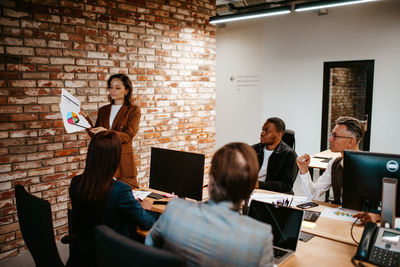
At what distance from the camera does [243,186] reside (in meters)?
1.26

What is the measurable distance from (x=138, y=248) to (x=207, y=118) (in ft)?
12.4

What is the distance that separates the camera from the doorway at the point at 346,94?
5824 millimetres

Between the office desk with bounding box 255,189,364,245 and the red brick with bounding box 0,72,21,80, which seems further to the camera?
→ the red brick with bounding box 0,72,21,80

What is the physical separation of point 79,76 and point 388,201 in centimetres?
300

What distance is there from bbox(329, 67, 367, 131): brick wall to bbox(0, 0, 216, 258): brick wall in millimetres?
3492

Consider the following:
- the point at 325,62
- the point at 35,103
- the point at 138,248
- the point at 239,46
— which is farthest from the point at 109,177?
the point at 239,46

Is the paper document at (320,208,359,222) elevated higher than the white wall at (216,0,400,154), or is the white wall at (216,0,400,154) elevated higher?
the white wall at (216,0,400,154)

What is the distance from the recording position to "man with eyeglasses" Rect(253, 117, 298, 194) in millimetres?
A: 2965

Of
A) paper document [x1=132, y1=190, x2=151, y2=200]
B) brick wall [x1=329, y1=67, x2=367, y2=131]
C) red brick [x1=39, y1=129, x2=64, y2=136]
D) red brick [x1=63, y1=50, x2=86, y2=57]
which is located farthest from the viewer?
brick wall [x1=329, y1=67, x2=367, y2=131]

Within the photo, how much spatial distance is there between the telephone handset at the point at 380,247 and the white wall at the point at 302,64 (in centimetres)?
461

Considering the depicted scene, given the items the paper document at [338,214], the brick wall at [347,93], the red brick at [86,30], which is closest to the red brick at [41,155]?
the red brick at [86,30]

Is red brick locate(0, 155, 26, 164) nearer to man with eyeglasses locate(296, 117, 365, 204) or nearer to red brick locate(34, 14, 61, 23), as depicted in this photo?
red brick locate(34, 14, 61, 23)

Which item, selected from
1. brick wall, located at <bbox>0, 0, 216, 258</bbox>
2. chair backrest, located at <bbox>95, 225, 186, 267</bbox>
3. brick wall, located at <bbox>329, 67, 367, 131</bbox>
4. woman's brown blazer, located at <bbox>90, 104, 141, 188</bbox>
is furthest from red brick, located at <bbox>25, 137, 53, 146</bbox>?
brick wall, located at <bbox>329, 67, 367, 131</bbox>

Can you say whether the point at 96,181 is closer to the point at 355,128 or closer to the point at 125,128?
the point at 125,128
